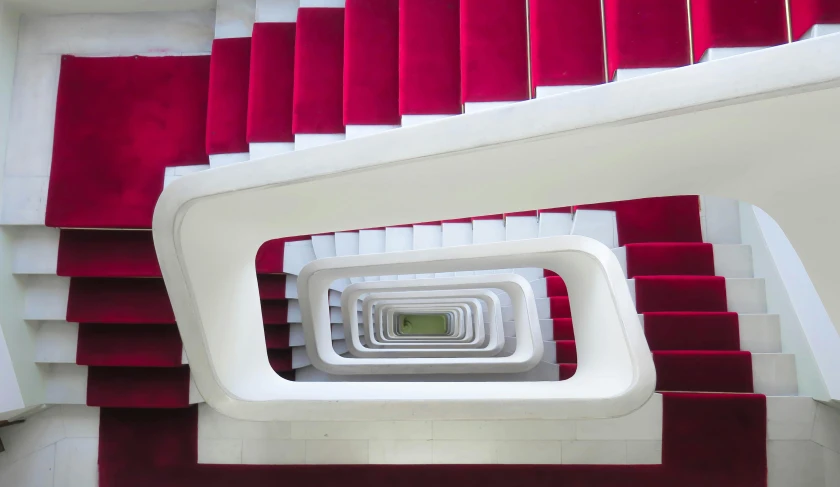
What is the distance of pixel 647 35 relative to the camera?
4.70ft

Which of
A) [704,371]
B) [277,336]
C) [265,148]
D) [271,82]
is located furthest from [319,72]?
[704,371]

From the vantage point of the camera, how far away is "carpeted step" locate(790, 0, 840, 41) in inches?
42.3

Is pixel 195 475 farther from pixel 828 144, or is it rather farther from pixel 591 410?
pixel 828 144

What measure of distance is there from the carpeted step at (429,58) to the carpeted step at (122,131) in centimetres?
100

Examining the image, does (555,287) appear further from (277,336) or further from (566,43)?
(566,43)

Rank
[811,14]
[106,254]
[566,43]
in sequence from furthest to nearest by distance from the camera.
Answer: [106,254]
[566,43]
[811,14]

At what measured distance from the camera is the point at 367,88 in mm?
2080

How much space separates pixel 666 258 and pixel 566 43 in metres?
0.90

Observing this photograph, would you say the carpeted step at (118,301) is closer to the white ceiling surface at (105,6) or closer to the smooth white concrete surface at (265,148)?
the smooth white concrete surface at (265,148)

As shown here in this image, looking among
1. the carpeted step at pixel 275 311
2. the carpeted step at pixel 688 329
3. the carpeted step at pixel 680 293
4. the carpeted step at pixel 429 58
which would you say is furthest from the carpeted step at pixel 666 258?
the carpeted step at pixel 275 311

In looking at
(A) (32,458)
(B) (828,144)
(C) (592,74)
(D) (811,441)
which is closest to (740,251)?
(D) (811,441)

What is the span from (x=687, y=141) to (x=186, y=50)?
2.47 metres

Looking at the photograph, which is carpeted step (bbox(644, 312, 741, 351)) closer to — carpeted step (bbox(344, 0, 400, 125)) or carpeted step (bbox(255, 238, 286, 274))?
carpeted step (bbox(344, 0, 400, 125))

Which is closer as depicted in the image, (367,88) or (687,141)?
(687,141)
